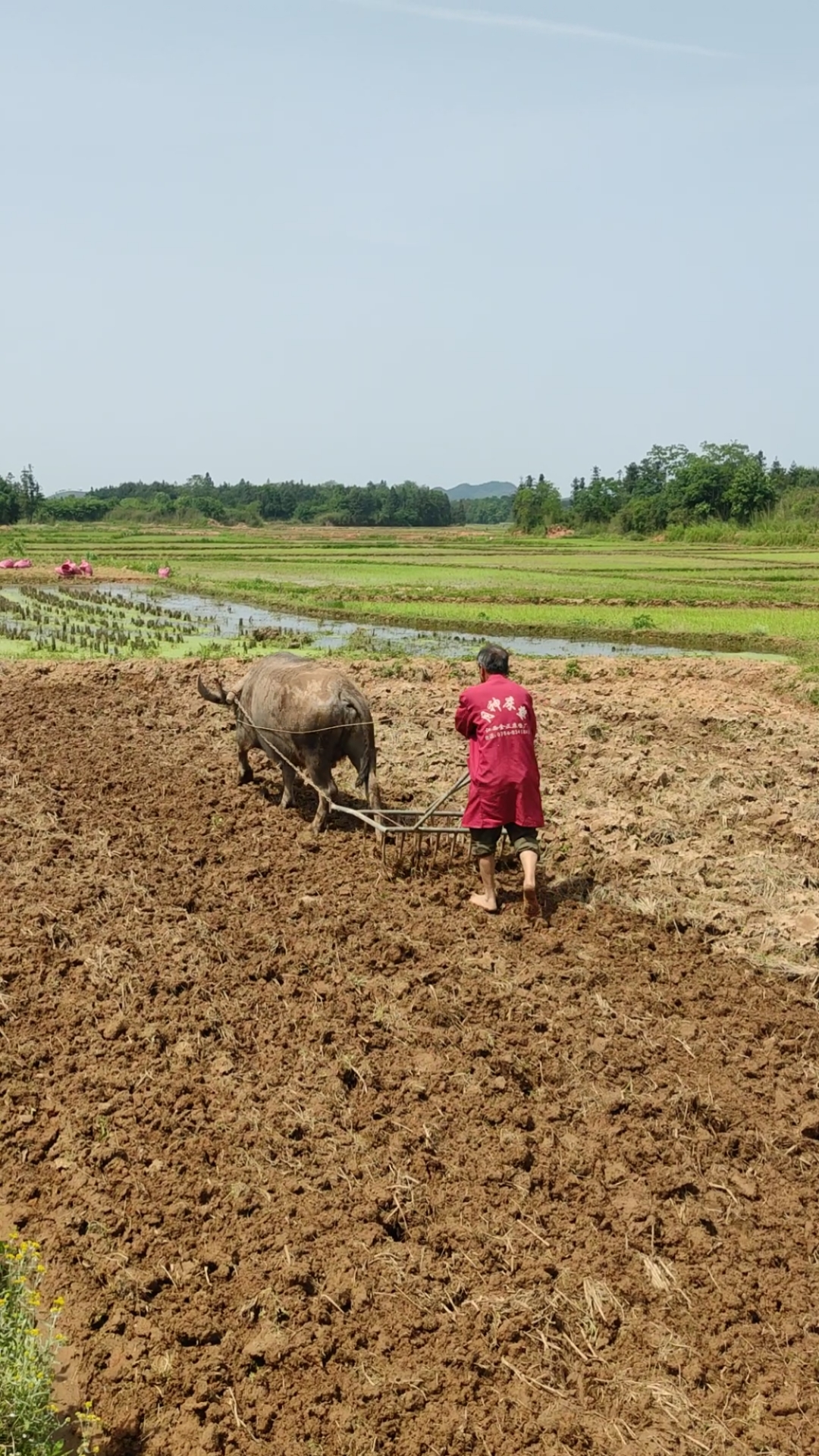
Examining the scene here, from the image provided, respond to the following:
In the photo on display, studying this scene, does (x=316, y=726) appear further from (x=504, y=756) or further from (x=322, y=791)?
(x=504, y=756)

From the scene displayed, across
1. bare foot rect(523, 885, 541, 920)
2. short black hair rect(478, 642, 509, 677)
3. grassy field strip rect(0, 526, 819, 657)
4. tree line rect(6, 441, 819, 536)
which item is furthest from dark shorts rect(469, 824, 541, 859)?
tree line rect(6, 441, 819, 536)

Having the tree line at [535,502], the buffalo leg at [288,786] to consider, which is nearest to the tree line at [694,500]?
the tree line at [535,502]

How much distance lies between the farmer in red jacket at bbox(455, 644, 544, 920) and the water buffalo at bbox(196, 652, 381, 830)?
1341mm

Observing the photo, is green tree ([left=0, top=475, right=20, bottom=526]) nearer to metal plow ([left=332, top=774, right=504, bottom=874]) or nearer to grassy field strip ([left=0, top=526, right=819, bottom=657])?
grassy field strip ([left=0, top=526, right=819, bottom=657])

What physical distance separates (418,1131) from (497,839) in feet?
7.26

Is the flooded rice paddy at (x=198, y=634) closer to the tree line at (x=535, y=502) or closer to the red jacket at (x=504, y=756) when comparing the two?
the red jacket at (x=504, y=756)

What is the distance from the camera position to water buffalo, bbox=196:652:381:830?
750 cm

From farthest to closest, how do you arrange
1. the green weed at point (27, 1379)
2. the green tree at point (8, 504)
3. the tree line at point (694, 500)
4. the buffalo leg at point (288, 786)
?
the green tree at point (8, 504) → the tree line at point (694, 500) → the buffalo leg at point (288, 786) → the green weed at point (27, 1379)

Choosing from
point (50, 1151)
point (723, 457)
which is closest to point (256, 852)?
point (50, 1151)

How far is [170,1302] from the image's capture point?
3.51 metres

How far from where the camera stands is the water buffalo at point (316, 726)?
7.50m

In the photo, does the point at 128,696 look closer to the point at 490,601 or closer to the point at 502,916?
the point at 502,916

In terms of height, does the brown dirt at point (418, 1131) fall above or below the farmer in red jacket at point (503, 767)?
below

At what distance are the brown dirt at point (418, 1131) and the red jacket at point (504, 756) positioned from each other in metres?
0.67
